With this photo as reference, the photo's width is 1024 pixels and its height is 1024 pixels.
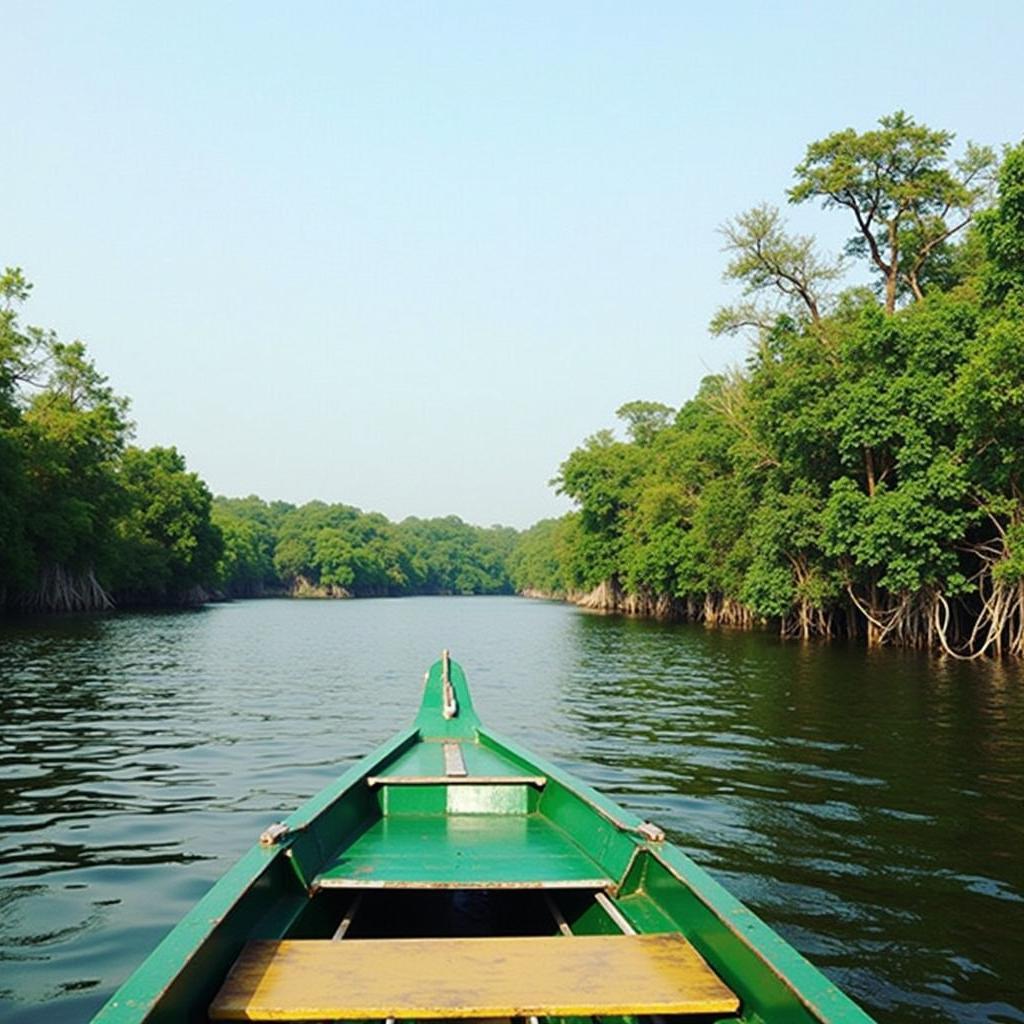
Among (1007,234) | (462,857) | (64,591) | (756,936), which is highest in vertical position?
(1007,234)

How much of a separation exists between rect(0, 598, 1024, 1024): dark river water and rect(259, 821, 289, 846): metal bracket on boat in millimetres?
1444

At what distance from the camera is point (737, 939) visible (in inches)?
145

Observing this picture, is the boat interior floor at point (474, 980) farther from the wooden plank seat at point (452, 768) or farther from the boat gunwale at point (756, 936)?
the wooden plank seat at point (452, 768)

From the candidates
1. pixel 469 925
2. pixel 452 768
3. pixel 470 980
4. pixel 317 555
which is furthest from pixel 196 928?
pixel 317 555

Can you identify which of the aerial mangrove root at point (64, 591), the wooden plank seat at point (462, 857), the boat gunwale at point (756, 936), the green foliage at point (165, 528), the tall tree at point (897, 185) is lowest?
the wooden plank seat at point (462, 857)

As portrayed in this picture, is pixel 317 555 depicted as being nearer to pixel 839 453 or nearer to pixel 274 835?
pixel 839 453

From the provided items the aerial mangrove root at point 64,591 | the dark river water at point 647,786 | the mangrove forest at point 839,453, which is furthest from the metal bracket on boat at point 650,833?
the aerial mangrove root at point 64,591

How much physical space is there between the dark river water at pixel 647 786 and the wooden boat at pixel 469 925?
1488 millimetres

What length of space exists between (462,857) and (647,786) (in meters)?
5.38

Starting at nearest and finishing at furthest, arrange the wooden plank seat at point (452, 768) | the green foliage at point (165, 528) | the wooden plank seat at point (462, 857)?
the wooden plank seat at point (462, 857), the wooden plank seat at point (452, 768), the green foliage at point (165, 528)

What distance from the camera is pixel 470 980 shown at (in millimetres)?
3744

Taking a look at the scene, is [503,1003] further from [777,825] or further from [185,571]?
[185,571]

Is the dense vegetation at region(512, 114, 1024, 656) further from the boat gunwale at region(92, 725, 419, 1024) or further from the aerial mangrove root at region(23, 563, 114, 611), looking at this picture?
the aerial mangrove root at region(23, 563, 114, 611)

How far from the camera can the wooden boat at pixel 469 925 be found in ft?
Result: 11.3
